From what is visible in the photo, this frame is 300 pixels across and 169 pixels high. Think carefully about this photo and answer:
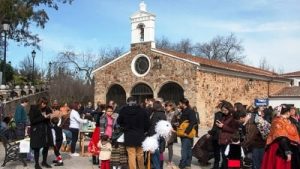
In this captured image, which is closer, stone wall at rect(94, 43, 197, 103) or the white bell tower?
stone wall at rect(94, 43, 197, 103)

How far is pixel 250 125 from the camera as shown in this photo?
10148mm

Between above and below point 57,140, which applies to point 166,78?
above

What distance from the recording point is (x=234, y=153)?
32.2ft

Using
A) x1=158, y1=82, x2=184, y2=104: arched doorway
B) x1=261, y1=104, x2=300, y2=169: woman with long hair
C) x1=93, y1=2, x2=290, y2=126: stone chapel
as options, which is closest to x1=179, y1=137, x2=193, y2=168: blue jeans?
x1=261, y1=104, x2=300, y2=169: woman with long hair

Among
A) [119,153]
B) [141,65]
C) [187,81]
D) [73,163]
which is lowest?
[73,163]

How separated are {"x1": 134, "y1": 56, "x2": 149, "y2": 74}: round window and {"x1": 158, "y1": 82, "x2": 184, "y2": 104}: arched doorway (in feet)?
6.92

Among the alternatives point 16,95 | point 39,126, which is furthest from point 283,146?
point 16,95

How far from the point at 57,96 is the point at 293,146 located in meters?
40.9

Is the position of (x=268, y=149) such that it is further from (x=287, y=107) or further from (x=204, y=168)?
(x=204, y=168)

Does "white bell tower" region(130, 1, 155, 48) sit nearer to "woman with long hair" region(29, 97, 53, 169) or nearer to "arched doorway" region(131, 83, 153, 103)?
"arched doorway" region(131, 83, 153, 103)

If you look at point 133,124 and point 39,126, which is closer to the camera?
point 133,124

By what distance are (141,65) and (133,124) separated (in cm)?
2490

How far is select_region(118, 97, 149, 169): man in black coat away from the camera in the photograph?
9.46 metres

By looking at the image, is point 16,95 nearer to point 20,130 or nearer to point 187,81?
point 187,81
